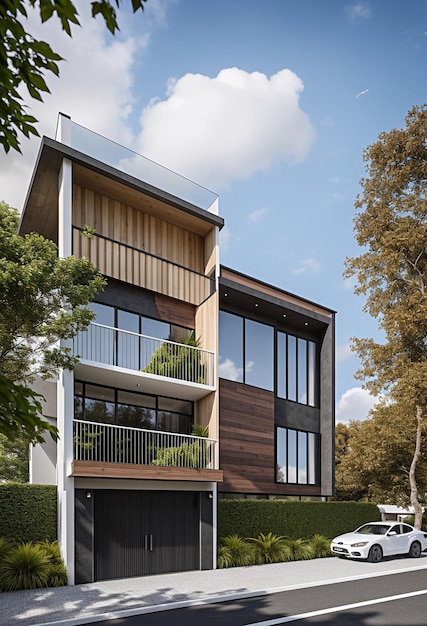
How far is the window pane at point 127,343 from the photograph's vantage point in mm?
17906

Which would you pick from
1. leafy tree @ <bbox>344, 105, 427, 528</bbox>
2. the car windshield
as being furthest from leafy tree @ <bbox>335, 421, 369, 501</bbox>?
the car windshield

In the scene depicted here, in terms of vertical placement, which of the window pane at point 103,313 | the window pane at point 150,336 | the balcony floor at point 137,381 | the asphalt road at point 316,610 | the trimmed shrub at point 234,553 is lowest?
the trimmed shrub at point 234,553

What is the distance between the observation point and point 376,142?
91.7ft

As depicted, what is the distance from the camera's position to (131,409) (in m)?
18.7

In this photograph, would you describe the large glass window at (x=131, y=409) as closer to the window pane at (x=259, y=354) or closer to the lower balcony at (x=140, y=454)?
the lower balcony at (x=140, y=454)

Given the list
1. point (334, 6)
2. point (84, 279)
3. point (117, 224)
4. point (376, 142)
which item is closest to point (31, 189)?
point (117, 224)

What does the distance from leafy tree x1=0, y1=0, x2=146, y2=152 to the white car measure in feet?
60.3

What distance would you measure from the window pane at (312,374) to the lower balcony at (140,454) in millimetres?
7917

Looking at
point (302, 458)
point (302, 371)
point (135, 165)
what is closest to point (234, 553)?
point (302, 458)

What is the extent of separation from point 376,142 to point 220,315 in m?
12.2

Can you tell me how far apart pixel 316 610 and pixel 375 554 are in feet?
28.0

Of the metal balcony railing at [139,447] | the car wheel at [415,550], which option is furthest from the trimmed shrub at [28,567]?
the car wheel at [415,550]

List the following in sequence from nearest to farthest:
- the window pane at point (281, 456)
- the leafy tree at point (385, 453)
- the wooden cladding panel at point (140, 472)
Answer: the wooden cladding panel at point (140, 472), the window pane at point (281, 456), the leafy tree at point (385, 453)

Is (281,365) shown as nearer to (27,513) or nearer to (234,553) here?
(234,553)
